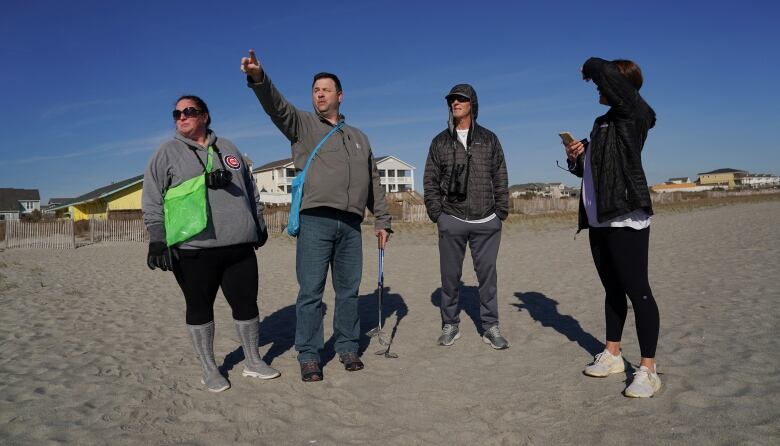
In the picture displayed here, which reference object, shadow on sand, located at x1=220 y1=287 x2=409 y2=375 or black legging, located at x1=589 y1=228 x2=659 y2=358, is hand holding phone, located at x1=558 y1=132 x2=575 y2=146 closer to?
black legging, located at x1=589 y1=228 x2=659 y2=358

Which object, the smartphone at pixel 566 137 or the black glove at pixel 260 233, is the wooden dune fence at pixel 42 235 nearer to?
the black glove at pixel 260 233

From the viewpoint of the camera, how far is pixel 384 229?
4.38 metres

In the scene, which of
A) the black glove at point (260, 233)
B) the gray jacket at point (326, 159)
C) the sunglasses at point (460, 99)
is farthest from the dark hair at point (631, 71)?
the black glove at point (260, 233)

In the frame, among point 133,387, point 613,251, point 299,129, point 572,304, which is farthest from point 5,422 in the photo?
point 572,304

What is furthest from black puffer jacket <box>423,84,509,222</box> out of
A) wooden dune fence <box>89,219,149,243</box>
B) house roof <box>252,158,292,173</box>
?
house roof <box>252,158,292,173</box>

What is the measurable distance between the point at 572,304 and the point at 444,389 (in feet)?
11.8

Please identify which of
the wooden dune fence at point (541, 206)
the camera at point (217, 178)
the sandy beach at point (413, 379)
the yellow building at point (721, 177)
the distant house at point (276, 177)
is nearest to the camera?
the sandy beach at point (413, 379)

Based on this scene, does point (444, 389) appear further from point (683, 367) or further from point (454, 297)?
point (683, 367)

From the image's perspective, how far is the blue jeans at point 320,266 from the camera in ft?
12.4

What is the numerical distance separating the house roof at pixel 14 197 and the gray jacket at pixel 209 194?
75.6 metres

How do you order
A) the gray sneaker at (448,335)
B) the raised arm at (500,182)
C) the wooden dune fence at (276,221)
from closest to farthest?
the raised arm at (500,182) → the gray sneaker at (448,335) → the wooden dune fence at (276,221)

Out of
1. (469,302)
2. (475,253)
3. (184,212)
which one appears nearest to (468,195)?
(475,253)

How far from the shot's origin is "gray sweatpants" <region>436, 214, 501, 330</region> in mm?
4424

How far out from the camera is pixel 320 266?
12.4 feet
